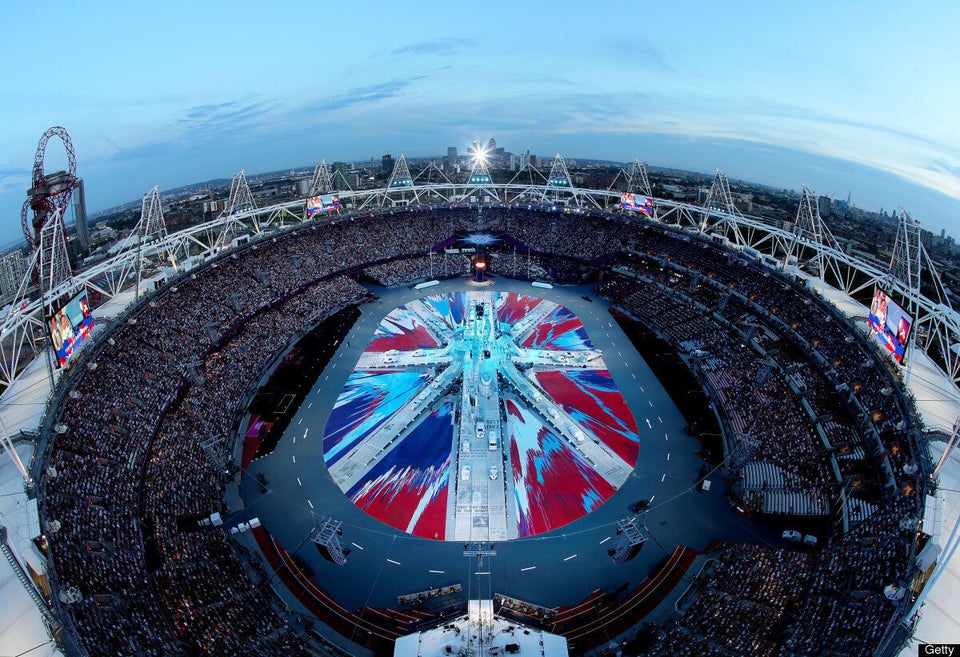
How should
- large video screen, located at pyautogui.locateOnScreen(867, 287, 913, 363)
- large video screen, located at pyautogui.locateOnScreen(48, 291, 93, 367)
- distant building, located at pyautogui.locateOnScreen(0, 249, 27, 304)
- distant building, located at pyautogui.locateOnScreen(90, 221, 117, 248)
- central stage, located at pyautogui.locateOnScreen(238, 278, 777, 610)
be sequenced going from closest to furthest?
central stage, located at pyautogui.locateOnScreen(238, 278, 777, 610)
large video screen, located at pyautogui.locateOnScreen(48, 291, 93, 367)
large video screen, located at pyautogui.locateOnScreen(867, 287, 913, 363)
distant building, located at pyautogui.locateOnScreen(0, 249, 27, 304)
distant building, located at pyautogui.locateOnScreen(90, 221, 117, 248)

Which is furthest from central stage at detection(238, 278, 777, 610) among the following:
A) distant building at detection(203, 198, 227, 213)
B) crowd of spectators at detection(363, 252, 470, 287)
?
distant building at detection(203, 198, 227, 213)

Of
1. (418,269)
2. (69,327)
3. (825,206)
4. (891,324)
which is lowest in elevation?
(69,327)

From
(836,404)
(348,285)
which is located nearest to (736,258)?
(836,404)

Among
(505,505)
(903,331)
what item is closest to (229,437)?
(505,505)

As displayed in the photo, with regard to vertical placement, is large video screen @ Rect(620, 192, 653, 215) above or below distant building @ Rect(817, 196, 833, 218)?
below

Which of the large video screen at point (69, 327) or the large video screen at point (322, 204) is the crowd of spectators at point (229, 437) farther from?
the large video screen at point (322, 204)

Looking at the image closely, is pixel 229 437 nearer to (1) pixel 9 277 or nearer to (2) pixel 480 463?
(2) pixel 480 463

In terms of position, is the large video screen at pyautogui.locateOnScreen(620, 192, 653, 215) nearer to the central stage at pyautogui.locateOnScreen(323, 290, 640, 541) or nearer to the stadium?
the stadium
